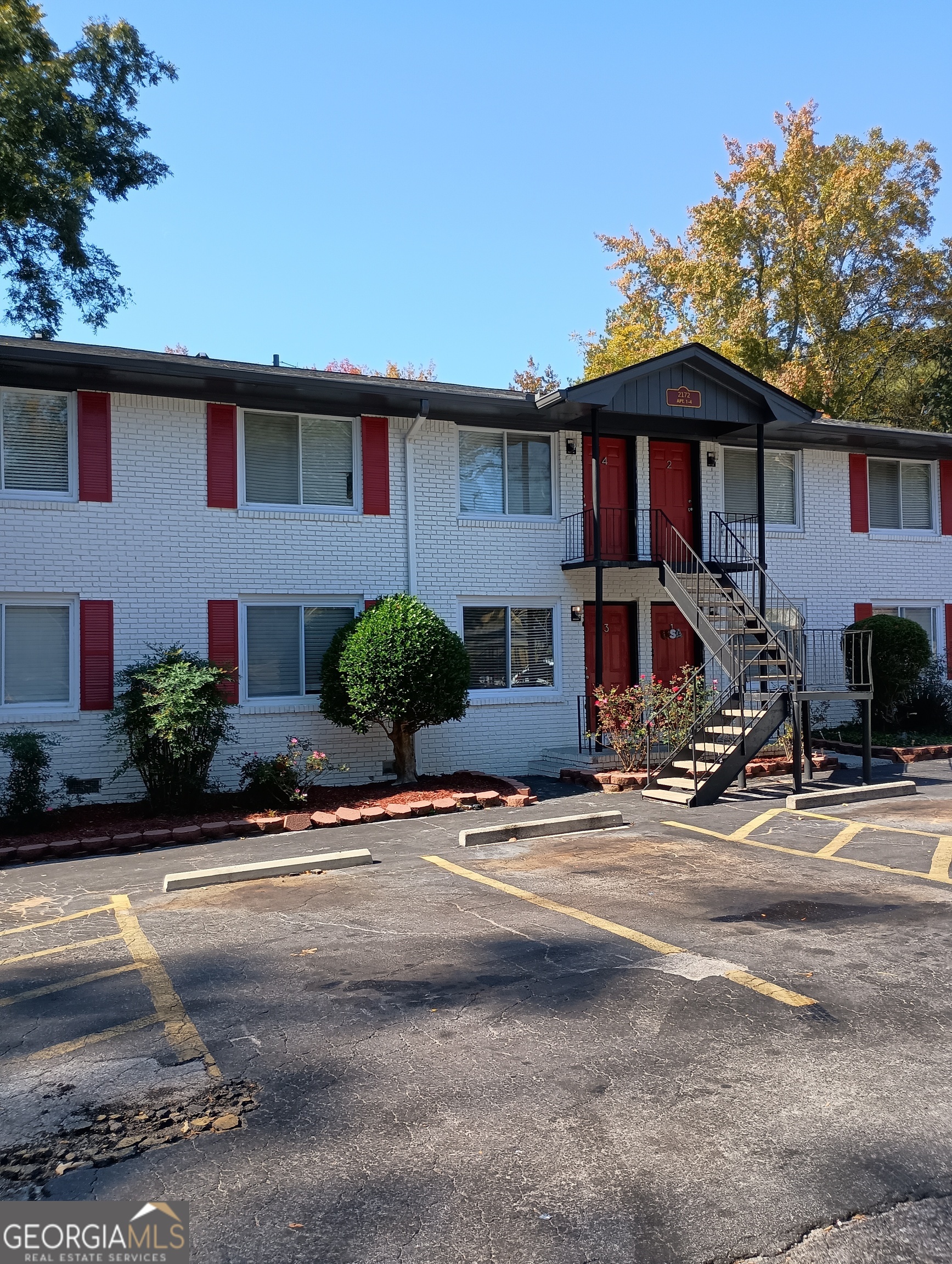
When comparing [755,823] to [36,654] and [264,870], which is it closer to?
[264,870]

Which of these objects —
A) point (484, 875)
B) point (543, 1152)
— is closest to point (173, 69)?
point (484, 875)

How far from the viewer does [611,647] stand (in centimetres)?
1599

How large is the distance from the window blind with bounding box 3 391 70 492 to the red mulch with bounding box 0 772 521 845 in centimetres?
422

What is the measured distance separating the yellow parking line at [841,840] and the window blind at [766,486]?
768 centimetres

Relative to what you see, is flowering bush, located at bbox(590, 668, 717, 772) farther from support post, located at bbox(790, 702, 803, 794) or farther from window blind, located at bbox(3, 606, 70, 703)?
window blind, located at bbox(3, 606, 70, 703)

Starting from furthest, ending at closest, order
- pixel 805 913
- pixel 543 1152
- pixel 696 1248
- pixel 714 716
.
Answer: pixel 714 716 → pixel 805 913 → pixel 543 1152 → pixel 696 1248

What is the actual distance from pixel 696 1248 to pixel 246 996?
3.10 m

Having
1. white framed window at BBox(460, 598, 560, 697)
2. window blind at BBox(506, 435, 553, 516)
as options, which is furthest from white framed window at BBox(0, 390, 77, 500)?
window blind at BBox(506, 435, 553, 516)

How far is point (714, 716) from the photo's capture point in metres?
13.4

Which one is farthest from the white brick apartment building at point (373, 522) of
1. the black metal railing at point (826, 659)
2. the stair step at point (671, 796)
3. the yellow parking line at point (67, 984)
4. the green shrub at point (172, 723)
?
the yellow parking line at point (67, 984)

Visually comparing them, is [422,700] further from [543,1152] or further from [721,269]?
[721,269]

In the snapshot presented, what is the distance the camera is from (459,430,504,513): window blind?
1503 centimetres

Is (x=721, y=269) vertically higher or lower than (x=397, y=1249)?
higher

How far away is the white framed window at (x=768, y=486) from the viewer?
56.0 ft
